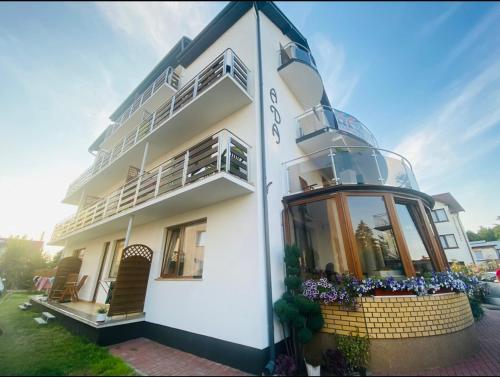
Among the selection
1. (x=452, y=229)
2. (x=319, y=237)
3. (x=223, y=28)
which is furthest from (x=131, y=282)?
(x=452, y=229)

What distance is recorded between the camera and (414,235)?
5660 millimetres

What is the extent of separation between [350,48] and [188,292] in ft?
26.5

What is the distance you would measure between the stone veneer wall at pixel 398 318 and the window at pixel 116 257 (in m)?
9.78

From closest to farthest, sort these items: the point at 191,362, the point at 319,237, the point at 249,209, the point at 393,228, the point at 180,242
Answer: the point at 191,362, the point at 393,228, the point at 249,209, the point at 319,237, the point at 180,242

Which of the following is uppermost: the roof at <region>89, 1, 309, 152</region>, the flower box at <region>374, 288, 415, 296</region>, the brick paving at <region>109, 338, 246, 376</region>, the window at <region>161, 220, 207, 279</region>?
the roof at <region>89, 1, 309, 152</region>

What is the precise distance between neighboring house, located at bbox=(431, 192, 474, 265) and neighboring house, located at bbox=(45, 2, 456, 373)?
21.6 metres

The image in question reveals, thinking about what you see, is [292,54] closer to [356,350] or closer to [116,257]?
[356,350]

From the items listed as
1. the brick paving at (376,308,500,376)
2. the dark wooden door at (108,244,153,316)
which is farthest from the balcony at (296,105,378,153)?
the dark wooden door at (108,244,153,316)

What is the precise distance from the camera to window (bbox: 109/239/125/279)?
994 centimetres

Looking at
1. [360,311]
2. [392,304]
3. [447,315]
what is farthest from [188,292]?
[447,315]

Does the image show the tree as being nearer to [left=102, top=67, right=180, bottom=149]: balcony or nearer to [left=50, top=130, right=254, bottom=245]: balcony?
[left=102, top=67, right=180, bottom=149]: balcony

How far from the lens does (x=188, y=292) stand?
5836 millimetres

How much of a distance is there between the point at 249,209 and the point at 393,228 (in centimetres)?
381

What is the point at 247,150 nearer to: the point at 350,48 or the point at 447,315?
the point at 350,48
